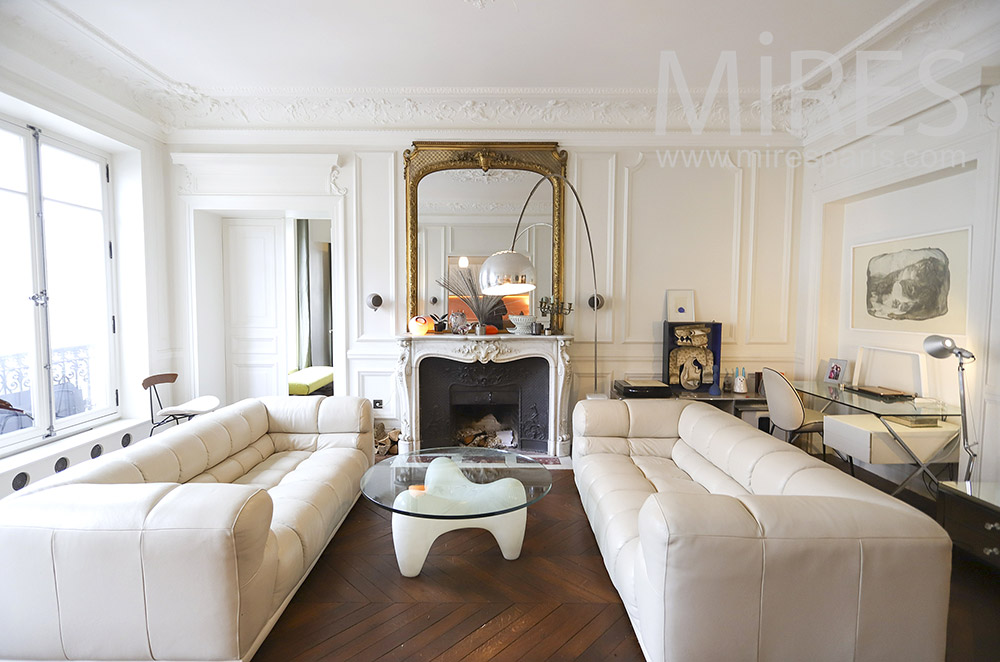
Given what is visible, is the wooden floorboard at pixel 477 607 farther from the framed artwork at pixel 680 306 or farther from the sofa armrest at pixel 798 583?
the framed artwork at pixel 680 306

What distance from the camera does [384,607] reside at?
2.02 metres

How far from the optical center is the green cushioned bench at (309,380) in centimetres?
497

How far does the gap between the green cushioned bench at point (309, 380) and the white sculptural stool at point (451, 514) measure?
308 centimetres

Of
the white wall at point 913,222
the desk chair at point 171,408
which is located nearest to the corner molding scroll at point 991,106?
the white wall at point 913,222

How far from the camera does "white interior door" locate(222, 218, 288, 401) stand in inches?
189

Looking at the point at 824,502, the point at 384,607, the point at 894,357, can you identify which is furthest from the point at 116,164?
the point at 894,357

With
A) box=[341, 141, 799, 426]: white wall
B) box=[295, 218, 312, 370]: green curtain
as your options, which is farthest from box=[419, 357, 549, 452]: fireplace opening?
box=[295, 218, 312, 370]: green curtain

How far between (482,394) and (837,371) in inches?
125

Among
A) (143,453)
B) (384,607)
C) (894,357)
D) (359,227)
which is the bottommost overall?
(384,607)

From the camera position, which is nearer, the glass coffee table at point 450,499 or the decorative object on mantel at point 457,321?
the glass coffee table at point 450,499

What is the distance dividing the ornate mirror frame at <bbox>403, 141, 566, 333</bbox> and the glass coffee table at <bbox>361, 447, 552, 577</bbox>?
199 centimetres

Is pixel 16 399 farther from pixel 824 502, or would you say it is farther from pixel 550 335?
pixel 824 502

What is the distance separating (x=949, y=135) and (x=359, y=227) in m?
Result: 4.53

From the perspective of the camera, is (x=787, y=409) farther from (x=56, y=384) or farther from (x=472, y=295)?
(x=56, y=384)
